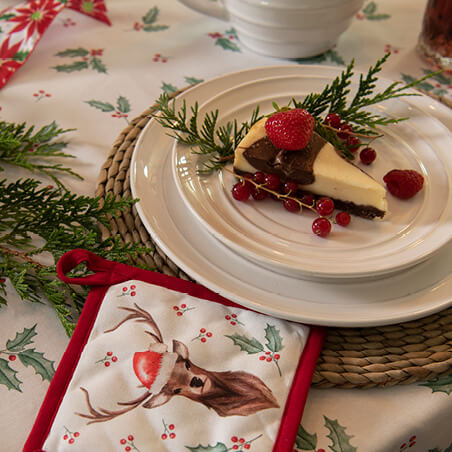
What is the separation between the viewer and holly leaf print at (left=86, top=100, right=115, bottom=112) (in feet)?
3.64

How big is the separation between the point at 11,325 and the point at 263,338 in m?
0.37

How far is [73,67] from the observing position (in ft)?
4.05

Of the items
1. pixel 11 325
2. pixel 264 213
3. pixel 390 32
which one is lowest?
pixel 11 325

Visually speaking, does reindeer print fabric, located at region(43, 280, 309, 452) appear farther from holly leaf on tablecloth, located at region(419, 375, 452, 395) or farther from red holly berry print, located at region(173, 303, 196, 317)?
holly leaf on tablecloth, located at region(419, 375, 452, 395)

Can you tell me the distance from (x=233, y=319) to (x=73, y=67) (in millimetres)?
862

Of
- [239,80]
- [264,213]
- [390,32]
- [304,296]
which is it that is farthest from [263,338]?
[390,32]

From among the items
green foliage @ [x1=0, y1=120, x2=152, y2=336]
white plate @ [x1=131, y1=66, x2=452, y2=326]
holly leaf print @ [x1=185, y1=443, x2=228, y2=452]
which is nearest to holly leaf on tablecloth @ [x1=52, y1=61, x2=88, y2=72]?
green foliage @ [x1=0, y1=120, x2=152, y2=336]

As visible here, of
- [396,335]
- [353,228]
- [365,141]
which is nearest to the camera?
[396,335]

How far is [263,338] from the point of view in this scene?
2.15ft

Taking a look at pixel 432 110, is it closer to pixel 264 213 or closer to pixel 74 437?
pixel 264 213

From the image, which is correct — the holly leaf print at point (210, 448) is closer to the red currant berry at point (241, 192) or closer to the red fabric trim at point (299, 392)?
the red fabric trim at point (299, 392)

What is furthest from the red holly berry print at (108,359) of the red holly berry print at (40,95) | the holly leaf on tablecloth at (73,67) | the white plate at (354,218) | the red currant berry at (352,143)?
the holly leaf on tablecloth at (73,67)

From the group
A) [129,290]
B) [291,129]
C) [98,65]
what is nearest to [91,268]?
[129,290]

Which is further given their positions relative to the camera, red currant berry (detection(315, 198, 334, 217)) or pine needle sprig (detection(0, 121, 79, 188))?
pine needle sprig (detection(0, 121, 79, 188))
